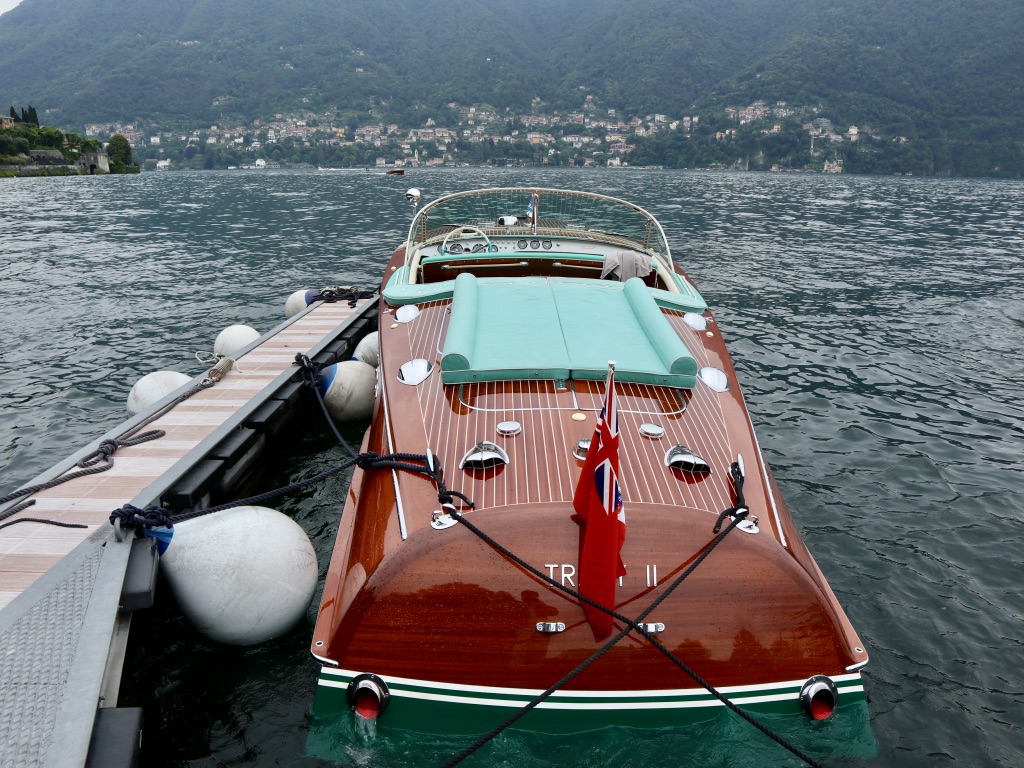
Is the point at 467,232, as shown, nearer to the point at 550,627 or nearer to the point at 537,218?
the point at 537,218

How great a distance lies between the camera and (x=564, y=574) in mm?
3453

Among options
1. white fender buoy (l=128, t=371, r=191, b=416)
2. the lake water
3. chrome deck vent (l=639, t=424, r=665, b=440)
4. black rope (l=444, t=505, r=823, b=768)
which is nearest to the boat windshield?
the lake water

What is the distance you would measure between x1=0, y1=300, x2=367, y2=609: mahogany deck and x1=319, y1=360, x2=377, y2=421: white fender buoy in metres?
0.80

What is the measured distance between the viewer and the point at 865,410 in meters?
9.24

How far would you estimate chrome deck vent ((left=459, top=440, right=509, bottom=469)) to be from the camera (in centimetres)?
402

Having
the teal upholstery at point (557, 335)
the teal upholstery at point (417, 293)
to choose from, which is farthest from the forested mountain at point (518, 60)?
the teal upholstery at point (417, 293)

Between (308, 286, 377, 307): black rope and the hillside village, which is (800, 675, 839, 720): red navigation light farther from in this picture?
the hillside village

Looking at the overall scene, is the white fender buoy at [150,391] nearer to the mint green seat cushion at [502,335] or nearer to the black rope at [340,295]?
the mint green seat cushion at [502,335]

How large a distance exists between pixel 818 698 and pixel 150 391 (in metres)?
7.70

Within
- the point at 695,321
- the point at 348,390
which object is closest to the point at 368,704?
the point at 695,321

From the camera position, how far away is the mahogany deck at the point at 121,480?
4395mm

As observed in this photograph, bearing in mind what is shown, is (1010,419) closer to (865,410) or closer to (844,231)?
(865,410)

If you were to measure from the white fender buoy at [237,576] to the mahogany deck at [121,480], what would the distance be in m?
0.87

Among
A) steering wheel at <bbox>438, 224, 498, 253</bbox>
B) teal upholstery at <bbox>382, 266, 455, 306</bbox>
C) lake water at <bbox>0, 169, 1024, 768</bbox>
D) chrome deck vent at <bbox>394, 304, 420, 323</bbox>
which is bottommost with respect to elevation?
lake water at <bbox>0, 169, 1024, 768</bbox>
